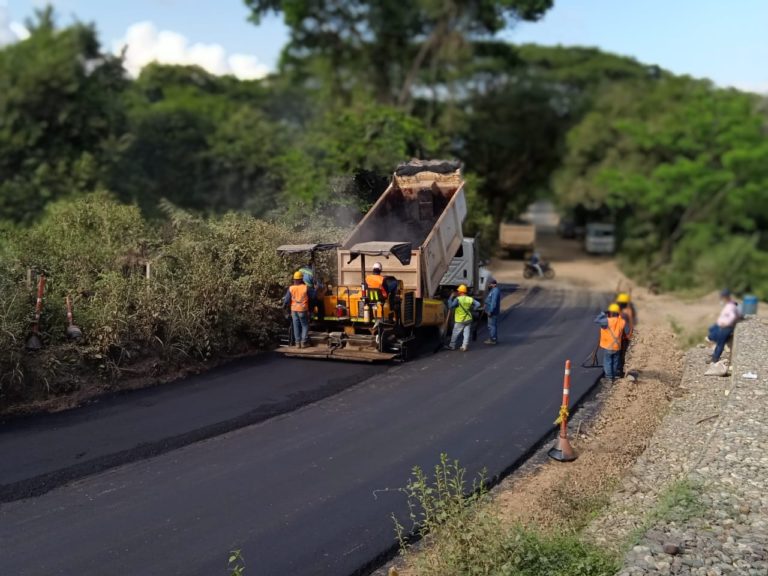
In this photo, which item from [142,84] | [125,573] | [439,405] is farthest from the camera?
[142,84]

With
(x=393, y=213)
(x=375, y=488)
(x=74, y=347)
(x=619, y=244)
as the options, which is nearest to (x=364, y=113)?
(x=393, y=213)

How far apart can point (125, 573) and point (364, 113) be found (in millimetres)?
26743

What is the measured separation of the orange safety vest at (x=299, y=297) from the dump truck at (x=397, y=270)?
434 mm

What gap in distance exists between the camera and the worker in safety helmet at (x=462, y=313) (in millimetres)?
Result: 14359

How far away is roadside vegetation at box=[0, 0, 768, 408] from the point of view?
491 inches

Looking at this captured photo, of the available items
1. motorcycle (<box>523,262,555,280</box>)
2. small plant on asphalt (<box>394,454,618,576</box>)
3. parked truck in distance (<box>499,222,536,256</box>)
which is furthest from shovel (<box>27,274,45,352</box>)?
parked truck in distance (<box>499,222,536,256</box>)

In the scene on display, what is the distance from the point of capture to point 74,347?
11.0 m

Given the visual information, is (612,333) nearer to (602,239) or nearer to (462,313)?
(462,313)

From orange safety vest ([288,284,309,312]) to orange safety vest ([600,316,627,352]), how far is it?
17.4ft

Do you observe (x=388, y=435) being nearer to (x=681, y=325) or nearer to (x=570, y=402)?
(x=570, y=402)

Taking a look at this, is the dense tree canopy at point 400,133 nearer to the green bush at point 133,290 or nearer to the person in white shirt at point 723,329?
the green bush at point 133,290

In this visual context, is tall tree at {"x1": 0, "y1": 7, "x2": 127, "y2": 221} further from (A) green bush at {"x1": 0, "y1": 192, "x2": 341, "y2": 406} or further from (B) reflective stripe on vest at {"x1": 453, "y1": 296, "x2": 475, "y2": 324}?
(B) reflective stripe on vest at {"x1": 453, "y1": 296, "x2": 475, "y2": 324}

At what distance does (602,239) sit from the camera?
4284 cm

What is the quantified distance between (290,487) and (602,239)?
38.1 meters
